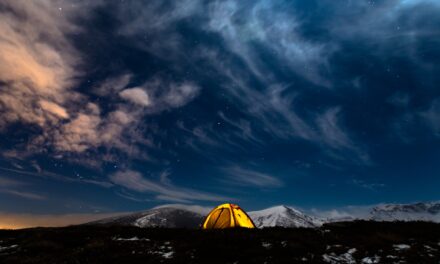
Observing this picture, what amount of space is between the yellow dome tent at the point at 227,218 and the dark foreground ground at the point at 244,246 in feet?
23.4

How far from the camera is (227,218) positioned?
29422 millimetres

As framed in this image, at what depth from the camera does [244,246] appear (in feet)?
55.4

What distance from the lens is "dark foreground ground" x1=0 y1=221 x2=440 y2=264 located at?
14.7 metres

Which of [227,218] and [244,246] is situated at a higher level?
[227,218]

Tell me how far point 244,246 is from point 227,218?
500 inches

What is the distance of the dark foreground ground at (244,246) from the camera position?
1470cm

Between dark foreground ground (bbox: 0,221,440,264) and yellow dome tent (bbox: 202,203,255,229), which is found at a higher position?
yellow dome tent (bbox: 202,203,255,229)

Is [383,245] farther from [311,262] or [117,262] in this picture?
[117,262]

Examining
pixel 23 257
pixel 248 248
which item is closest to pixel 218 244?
pixel 248 248

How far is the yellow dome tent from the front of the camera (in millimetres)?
29073

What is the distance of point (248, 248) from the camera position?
16406mm

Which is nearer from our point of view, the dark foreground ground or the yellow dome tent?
the dark foreground ground

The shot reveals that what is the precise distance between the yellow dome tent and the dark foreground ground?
7.13 meters

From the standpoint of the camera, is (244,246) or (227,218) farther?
(227,218)
